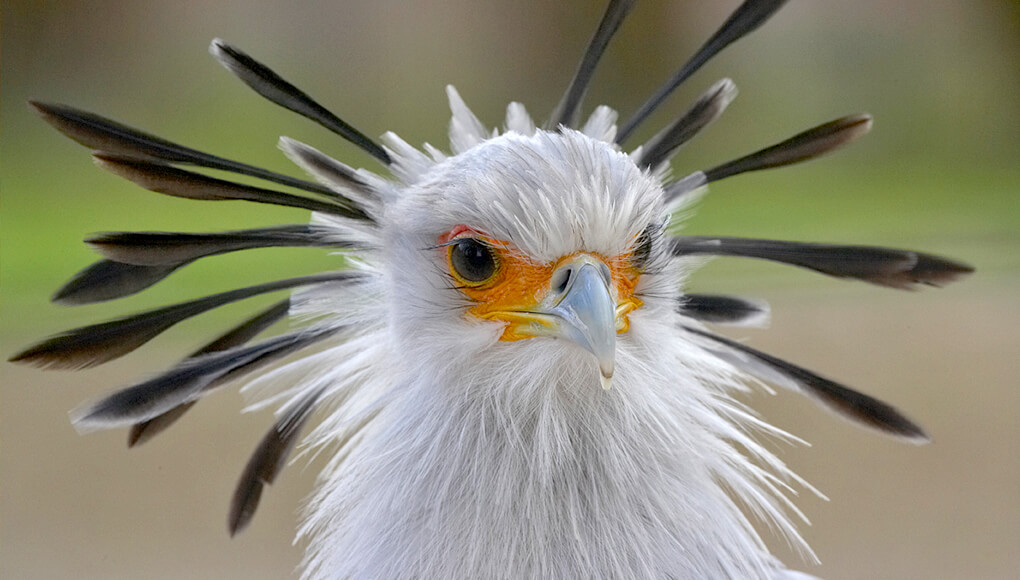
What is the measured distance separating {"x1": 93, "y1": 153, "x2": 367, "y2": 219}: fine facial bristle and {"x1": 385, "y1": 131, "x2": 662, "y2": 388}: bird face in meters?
0.15

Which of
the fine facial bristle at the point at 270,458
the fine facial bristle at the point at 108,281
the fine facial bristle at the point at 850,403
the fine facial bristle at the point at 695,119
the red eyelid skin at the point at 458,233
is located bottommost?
the fine facial bristle at the point at 270,458

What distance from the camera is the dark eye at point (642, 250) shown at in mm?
752

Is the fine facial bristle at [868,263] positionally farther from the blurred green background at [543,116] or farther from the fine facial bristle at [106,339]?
the blurred green background at [543,116]

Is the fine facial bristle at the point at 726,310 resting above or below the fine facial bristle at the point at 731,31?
below

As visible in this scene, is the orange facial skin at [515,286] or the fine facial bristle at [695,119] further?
the fine facial bristle at [695,119]

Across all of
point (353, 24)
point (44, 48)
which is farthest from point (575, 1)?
point (44, 48)

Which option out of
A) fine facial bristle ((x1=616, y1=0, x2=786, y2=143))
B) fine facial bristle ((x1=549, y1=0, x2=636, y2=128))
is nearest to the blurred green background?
fine facial bristle ((x1=549, y1=0, x2=636, y2=128))

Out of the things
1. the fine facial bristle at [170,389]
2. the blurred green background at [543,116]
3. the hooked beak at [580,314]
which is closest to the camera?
the hooked beak at [580,314]

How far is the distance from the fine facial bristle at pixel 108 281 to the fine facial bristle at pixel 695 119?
1.62ft

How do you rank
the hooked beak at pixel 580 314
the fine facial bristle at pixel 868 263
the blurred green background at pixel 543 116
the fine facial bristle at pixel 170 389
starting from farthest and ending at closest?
the blurred green background at pixel 543 116 → the fine facial bristle at pixel 868 263 → the fine facial bristle at pixel 170 389 → the hooked beak at pixel 580 314

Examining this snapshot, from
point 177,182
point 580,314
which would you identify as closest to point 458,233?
point 580,314

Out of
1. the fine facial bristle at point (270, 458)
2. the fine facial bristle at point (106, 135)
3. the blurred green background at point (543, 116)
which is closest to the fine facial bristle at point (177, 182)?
the fine facial bristle at point (106, 135)

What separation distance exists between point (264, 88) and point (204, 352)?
0.90ft

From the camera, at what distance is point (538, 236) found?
693 mm
